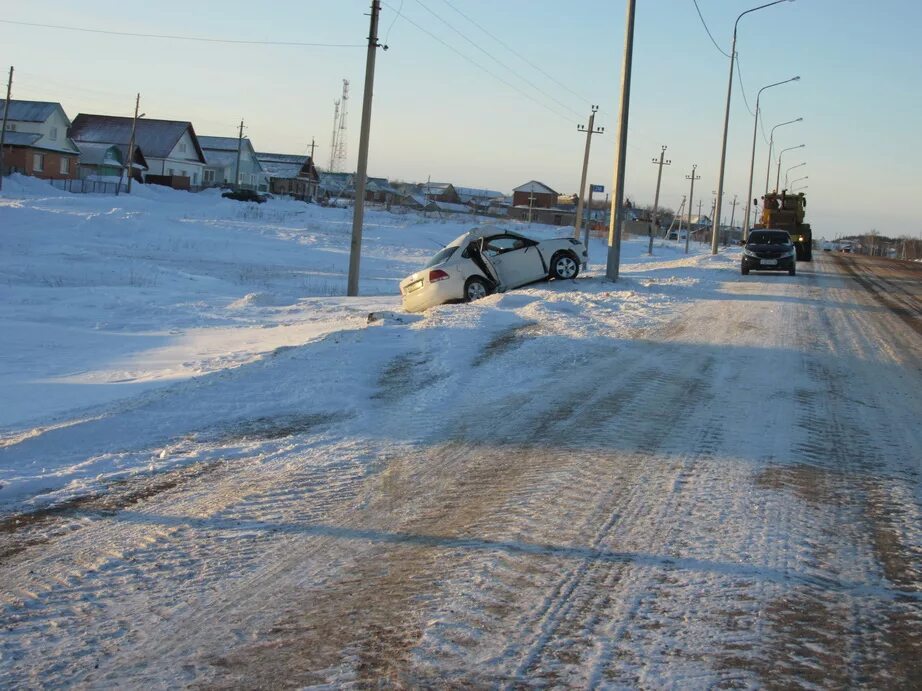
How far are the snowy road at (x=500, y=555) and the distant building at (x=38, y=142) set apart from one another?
67026 millimetres

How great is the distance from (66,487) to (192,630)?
2.33m

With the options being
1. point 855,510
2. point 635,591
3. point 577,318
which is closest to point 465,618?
point 635,591

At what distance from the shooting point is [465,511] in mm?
5242

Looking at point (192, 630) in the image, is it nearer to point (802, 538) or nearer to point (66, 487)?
point (66, 487)

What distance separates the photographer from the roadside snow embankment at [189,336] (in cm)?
685

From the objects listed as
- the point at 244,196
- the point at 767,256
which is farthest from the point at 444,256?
the point at 244,196

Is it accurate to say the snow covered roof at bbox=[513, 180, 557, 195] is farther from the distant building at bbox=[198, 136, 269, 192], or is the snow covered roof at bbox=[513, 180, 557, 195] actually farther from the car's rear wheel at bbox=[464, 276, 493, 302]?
the car's rear wheel at bbox=[464, 276, 493, 302]

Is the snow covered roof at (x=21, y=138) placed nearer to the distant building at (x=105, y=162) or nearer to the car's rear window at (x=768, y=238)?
the distant building at (x=105, y=162)

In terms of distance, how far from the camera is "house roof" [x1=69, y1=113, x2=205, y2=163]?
266 feet

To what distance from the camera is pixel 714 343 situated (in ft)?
39.5

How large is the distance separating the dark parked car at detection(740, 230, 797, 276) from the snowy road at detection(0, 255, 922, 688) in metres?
19.6

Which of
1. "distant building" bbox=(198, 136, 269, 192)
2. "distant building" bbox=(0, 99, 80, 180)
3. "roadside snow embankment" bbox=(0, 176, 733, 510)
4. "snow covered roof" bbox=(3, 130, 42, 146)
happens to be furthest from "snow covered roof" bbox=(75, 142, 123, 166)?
"roadside snow embankment" bbox=(0, 176, 733, 510)

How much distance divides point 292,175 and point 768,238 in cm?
8375

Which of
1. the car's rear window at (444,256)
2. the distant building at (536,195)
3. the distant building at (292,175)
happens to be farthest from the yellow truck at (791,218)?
the distant building at (536,195)
